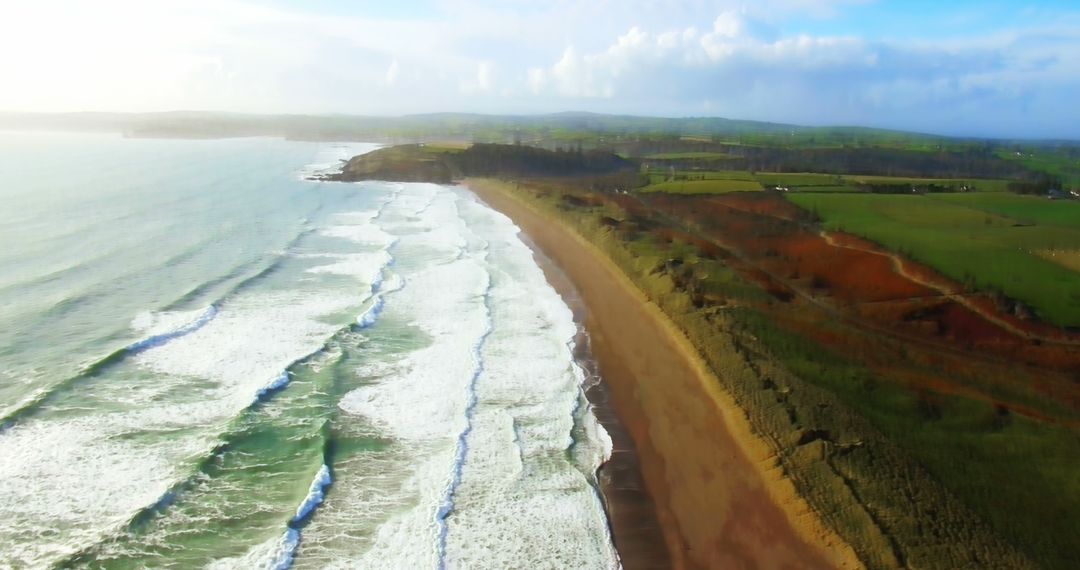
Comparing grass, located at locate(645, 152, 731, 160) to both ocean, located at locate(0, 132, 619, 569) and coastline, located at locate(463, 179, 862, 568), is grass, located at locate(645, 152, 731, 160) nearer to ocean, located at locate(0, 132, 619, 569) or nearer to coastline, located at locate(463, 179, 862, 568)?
ocean, located at locate(0, 132, 619, 569)

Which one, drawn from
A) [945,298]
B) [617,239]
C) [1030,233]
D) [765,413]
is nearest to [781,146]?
[1030,233]

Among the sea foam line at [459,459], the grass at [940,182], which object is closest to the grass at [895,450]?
the sea foam line at [459,459]

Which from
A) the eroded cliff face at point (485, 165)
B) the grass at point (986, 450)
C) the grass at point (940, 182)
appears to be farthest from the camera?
the eroded cliff face at point (485, 165)

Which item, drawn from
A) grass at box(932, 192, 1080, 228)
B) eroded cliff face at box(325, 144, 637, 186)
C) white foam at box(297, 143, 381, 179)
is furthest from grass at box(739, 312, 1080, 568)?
white foam at box(297, 143, 381, 179)

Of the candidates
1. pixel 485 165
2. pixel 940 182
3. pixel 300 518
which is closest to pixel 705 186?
pixel 940 182

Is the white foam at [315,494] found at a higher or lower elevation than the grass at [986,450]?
lower

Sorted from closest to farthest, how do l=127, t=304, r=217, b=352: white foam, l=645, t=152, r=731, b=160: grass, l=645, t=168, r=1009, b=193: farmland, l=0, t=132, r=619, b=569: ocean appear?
l=0, t=132, r=619, b=569: ocean
l=127, t=304, r=217, b=352: white foam
l=645, t=168, r=1009, b=193: farmland
l=645, t=152, r=731, b=160: grass

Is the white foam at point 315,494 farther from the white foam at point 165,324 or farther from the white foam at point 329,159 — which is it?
the white foam at point 329,159
